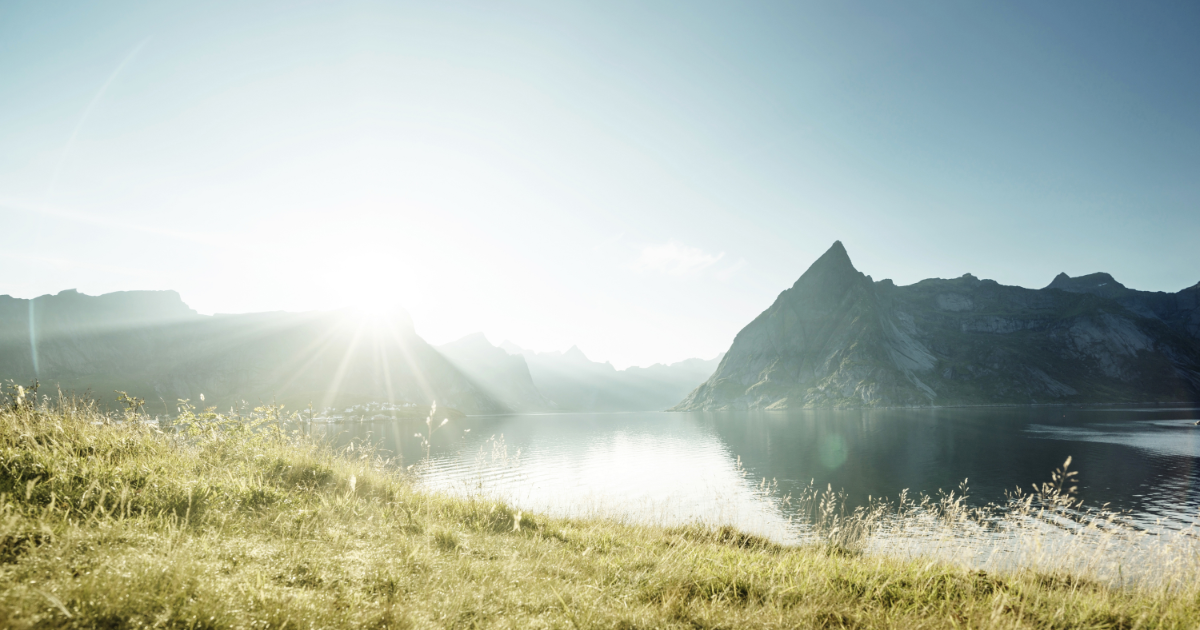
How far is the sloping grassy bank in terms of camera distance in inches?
145

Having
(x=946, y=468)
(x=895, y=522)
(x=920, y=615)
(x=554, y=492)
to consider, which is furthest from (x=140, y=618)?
(x=946, y=468)

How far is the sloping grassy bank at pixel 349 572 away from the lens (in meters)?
3.67

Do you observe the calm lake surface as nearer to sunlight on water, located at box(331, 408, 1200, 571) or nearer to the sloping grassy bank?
sunlight on water, located at box(331, 408, 1200, 571)

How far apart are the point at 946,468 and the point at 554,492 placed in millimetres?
43834

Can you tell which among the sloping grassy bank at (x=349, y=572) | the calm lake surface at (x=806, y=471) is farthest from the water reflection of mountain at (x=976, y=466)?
the sloping grassy bank at (x=349, y=572)

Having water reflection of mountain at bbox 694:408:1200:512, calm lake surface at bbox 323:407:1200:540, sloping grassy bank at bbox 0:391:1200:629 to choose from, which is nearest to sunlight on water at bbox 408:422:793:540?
calm lake surface at bbox 323:407:1200:540

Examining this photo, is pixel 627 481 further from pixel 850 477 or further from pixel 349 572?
pixel 349 572

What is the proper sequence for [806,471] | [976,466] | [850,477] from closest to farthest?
[850,477], [806,471], [976,466]

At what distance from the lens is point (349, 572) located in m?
5.14

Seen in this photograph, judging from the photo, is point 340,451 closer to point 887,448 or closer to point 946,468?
point 946,468

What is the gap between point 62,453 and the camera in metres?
6.93

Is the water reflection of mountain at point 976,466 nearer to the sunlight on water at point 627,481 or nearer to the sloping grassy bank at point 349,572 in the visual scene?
the sunlight on water at point 627,481

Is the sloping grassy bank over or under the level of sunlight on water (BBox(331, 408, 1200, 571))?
over

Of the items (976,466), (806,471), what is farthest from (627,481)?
(976,466)
